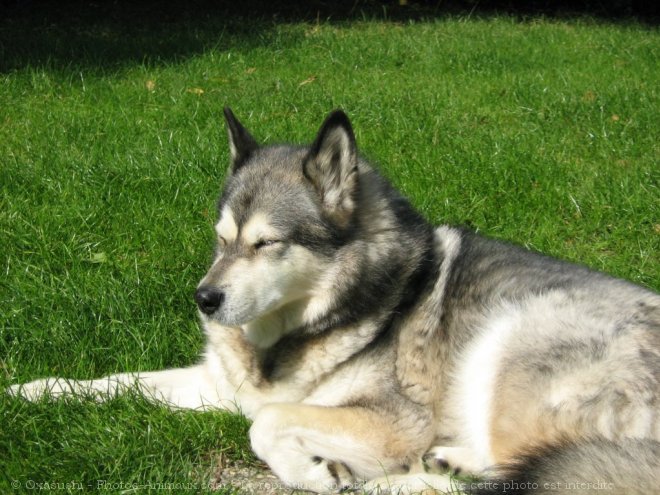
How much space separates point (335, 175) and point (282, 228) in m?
0.37

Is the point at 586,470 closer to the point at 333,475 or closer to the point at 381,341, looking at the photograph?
the point at 333,475

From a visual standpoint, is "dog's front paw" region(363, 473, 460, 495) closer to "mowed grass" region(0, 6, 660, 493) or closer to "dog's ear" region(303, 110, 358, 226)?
"mowed grass" region(0, 6, 660, 493)

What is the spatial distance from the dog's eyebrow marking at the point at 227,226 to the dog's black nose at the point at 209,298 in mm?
315

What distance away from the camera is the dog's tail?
2.43 m

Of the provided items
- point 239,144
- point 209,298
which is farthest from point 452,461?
point 239,144

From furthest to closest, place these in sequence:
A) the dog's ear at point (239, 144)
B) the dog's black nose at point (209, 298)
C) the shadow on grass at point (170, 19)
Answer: the shadow on grass at point (170, 19), the dog's ear at point (239, 144), the dog's black nose at point (209, 298)

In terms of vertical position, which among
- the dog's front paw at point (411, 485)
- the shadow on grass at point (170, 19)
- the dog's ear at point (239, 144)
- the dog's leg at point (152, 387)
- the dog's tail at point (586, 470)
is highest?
the dog's ear at point (239, 144)

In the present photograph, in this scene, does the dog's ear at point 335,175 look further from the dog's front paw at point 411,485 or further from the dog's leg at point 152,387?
the dog's front paw at point 411,485

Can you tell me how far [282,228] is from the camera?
11.3ft

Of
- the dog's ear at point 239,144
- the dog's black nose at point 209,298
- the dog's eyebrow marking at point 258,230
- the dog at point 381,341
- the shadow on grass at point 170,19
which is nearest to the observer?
the dog at point 381,341

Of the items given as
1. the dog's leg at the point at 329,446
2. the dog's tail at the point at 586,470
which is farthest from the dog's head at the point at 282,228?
the dog's tail at the point at 586,470

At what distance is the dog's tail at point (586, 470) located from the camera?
2.43 meters

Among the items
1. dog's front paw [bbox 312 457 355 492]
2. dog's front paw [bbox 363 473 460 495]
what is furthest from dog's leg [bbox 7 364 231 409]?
dog's front paw [bbox 363 473 460 495]

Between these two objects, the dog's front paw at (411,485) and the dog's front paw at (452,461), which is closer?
the dog's front paw at (411,485)
